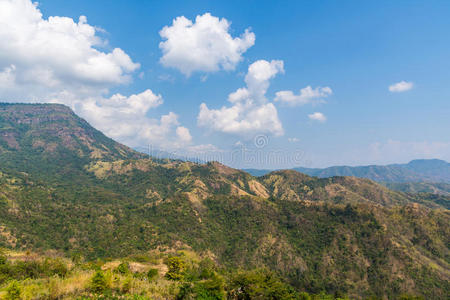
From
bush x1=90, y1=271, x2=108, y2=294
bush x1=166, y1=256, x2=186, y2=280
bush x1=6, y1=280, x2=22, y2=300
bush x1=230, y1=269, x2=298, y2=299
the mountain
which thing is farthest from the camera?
the mountain

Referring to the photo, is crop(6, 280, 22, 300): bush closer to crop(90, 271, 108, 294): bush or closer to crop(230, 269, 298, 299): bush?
crop(90, 271, 108, 294): bush

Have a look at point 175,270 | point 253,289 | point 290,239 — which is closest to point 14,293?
point 253,289

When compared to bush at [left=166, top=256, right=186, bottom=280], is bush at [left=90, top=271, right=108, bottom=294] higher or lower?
higher

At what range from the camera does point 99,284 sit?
32.4 metres

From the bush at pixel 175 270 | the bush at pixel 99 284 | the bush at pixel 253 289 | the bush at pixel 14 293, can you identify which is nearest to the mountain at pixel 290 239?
the bush at pixel 175 270

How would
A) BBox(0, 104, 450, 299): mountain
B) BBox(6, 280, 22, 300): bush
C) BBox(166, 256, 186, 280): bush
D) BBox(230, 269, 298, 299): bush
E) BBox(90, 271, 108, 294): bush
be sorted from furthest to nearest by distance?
BBox(0, 104, 450, 299): mountain, BBox(166, 256, 186, 280): bush, BBox(230, 269, 298, 299): bush, BBox(90, 271, 108, 294): bush, BBox(6, 280, 22, 300): bush

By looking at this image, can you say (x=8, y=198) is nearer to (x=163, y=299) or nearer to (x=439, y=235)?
(x=163, y=299)

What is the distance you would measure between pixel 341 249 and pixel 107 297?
168 m

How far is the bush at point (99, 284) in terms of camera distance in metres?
31.9

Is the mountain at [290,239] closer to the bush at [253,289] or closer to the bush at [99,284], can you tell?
the bush at [253,289]

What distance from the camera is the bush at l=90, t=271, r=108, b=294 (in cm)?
3192

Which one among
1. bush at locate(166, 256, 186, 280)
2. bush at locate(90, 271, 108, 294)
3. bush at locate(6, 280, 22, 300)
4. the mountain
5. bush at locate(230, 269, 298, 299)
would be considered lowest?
the mountain

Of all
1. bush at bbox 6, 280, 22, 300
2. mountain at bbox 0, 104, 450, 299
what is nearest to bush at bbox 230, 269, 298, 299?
bush at bbox 6, 280, 22, 300

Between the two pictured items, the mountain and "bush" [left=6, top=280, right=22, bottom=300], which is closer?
"bush" [left=6, top=280, right=22, bottom=300]
